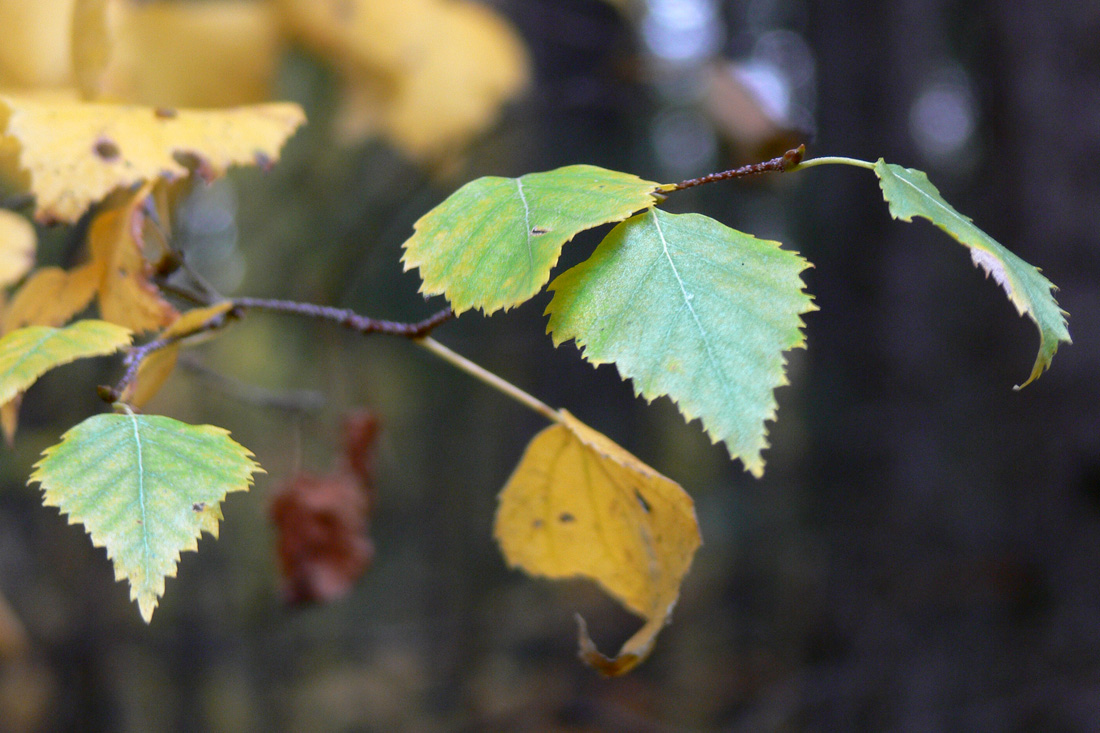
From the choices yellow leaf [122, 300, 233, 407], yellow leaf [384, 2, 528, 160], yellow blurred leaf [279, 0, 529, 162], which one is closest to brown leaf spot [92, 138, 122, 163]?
yellow leaf [122, 300, 233, 407]

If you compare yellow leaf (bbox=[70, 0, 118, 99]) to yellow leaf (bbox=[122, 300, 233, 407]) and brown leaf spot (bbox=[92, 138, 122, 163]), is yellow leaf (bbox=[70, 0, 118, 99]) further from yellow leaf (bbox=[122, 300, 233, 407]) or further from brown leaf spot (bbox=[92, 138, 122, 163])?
yellow leaf (bbox=[122, 300, 233, 407])

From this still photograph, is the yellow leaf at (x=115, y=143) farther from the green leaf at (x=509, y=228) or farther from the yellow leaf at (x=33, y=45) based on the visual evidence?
the yellow leaf at (x=33, y=45)

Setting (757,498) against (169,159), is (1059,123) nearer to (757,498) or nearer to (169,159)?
(169,159)

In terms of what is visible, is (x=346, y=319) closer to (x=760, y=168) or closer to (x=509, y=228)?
(x=509, y=228)

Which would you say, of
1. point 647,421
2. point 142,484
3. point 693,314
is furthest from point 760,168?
point 647,421

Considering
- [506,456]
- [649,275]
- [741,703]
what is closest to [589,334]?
[649,275]

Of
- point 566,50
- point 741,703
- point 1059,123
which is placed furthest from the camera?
point 741,703
